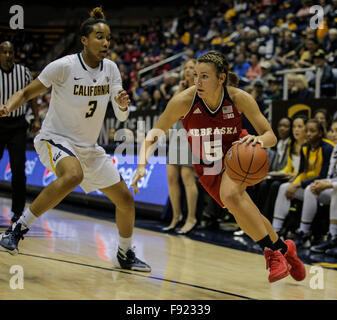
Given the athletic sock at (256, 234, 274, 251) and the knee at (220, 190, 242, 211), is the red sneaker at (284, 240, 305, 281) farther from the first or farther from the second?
the knee at (220, 190, 242, 211)

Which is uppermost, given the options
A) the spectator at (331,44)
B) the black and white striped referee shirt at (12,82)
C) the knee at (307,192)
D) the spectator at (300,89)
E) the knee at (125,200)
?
the spectator at (331,44)

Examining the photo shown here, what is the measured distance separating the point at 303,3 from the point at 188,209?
7.85 meters

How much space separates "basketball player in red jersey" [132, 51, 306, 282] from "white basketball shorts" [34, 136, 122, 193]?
1.56 feet

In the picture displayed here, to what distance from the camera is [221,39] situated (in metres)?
15.0

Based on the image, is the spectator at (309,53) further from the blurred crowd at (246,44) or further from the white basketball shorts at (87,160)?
the white basketball shorts at (87,160)

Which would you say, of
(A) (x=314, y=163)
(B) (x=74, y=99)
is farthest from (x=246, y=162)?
(A) (x=314, y=163)

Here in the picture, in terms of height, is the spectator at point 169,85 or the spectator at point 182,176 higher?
the spectator at point 169,85

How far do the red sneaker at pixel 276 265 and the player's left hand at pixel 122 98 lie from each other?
1.56 metres

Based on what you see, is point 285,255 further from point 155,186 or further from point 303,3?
point 303,3

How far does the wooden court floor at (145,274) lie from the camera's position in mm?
3793

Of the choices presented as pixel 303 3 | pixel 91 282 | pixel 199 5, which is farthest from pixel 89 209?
pixel 199 5

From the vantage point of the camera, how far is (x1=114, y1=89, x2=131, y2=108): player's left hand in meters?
4.32

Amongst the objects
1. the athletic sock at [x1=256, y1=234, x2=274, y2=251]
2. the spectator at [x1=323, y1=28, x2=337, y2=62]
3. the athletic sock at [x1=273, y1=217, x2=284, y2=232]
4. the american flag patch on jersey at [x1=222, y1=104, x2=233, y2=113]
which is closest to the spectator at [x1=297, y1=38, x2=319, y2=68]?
the spectator at [x1=323, y1=28, x2=337, y2=62]

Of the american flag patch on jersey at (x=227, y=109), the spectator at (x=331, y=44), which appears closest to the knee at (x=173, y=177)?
the american flag patch on jersey at (x=227, y=109)
